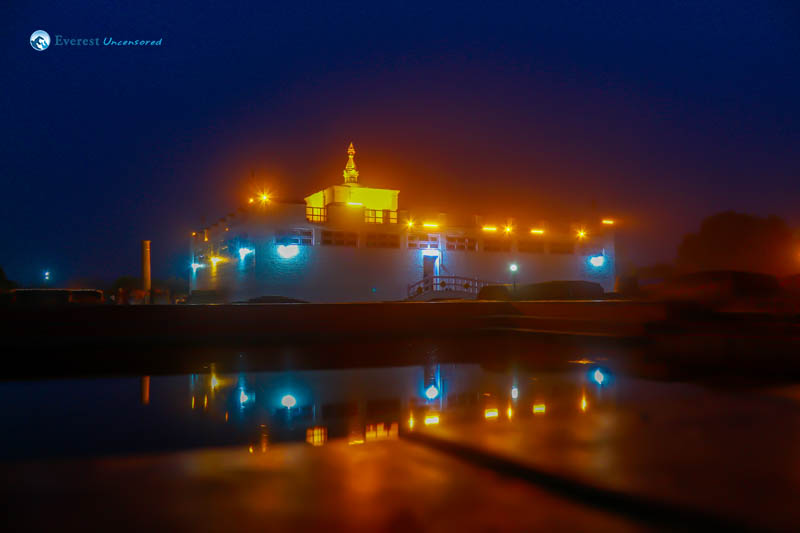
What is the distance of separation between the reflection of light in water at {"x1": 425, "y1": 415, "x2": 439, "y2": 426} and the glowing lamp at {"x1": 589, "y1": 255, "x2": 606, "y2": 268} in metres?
41.8

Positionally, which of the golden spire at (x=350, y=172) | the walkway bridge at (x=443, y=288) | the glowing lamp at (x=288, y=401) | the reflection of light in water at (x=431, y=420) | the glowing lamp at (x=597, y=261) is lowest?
the glowing lamp at (x=288, y=401)

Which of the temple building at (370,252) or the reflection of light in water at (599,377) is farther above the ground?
the temple building at (370,252)

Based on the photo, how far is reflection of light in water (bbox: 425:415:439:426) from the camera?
19.0ft

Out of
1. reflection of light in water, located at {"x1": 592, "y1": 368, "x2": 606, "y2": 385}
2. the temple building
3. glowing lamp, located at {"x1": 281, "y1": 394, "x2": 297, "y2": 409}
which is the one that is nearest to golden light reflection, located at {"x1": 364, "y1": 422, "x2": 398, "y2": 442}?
glowing lamp, located at {"x1": 281, "y1": 394, "x2": 297, "y2": 409}

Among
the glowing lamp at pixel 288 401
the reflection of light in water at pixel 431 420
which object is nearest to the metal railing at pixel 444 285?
the glowing lamp at pixel 288 401

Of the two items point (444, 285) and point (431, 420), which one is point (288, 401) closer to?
point (431, 420)

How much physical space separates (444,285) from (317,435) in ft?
104

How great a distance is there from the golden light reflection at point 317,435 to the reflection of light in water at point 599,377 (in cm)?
454

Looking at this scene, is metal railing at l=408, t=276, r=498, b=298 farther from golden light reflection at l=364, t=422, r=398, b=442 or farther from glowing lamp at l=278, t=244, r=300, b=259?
golden light reflection at l=364, t=422, r=398, b=442

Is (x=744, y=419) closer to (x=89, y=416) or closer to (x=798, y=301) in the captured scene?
(x=89, y=416)

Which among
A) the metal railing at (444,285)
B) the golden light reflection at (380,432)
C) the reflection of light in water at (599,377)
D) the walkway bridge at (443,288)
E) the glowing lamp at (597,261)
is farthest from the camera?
the glowing lamp at (597,261)

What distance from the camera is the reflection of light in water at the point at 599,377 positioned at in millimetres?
8367

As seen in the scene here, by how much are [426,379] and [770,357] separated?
6130mm

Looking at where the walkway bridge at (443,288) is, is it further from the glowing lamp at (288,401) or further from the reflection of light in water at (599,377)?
the glowing lamp at (288,401)
